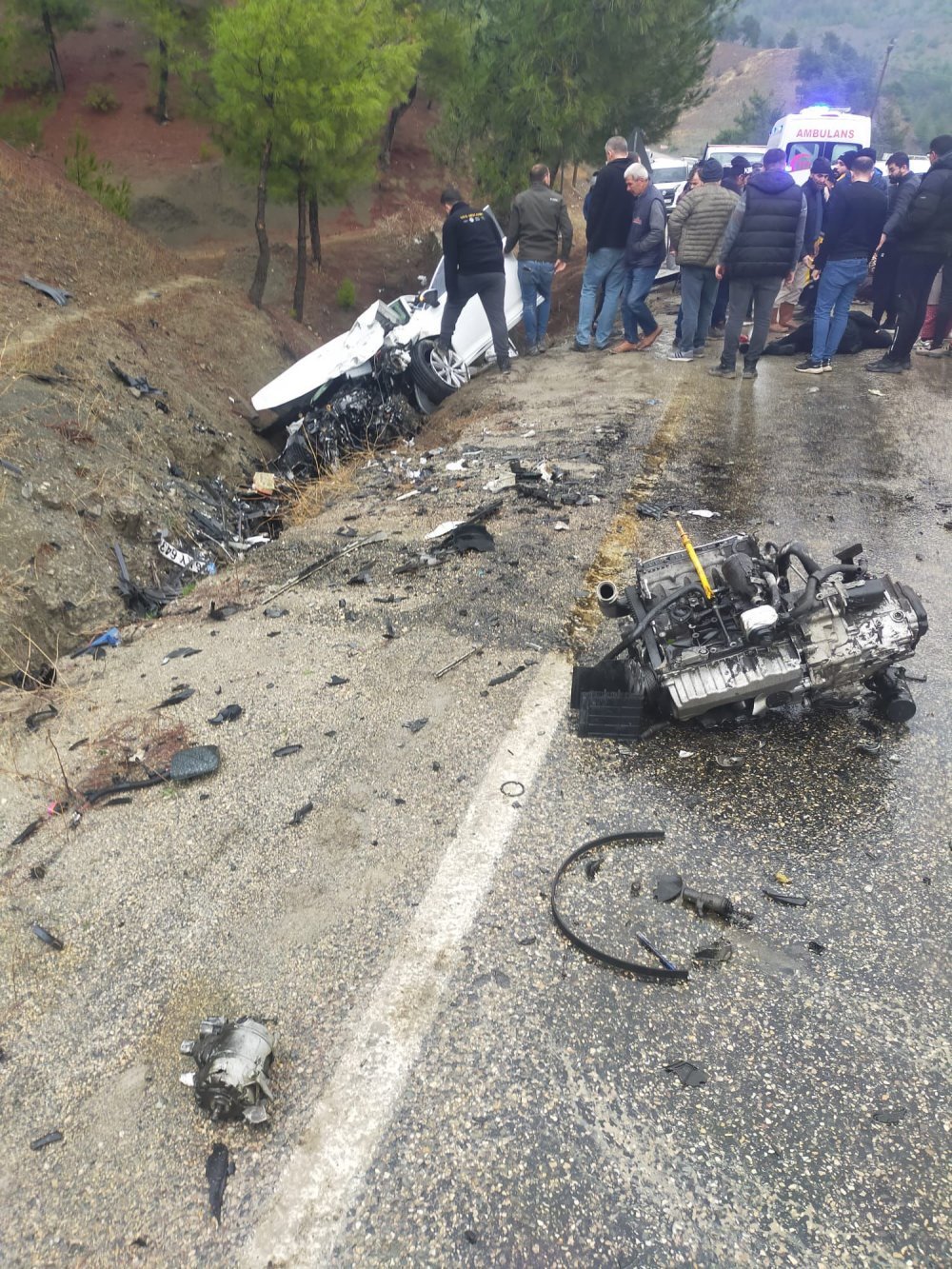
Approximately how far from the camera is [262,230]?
14672mm

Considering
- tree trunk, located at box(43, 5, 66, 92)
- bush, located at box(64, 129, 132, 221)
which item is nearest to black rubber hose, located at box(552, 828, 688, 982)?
bush, located at box(64, 129, 132, 221)

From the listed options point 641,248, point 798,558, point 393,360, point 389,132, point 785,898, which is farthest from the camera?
point 389,132

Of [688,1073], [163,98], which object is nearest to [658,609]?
[688,1073]

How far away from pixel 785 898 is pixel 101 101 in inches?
1219

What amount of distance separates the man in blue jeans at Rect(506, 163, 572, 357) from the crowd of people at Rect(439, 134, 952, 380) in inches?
0.6

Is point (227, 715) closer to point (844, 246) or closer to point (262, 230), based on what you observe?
point (844, 246)

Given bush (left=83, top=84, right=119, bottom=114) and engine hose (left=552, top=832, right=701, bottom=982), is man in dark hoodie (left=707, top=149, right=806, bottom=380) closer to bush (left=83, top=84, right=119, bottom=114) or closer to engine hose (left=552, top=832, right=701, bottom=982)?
engine hose (left=552, top=832, right=701, bottom=982)

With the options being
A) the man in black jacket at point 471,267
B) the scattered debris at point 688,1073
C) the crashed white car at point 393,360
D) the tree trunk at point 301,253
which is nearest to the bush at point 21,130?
the tree trunk at point 301,253

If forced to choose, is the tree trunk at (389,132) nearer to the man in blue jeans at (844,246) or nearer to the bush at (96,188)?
the bush at (96,188)

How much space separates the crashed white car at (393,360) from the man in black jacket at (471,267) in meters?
0.39

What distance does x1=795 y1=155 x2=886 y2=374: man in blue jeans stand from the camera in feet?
24.8

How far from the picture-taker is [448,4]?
21.9 m

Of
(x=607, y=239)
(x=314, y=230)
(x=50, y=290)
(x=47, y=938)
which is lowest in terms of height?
(x=47, y=938)

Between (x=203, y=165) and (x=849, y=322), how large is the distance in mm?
20549
